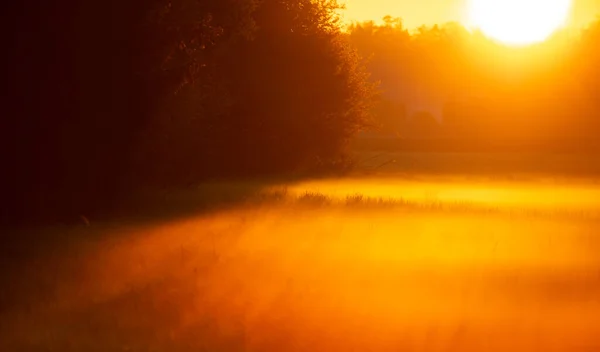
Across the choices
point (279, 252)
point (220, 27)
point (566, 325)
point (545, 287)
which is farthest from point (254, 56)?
point (566, 325)

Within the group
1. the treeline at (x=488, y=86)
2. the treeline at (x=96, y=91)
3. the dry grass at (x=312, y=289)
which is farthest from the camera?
the treeline at (x=488, y=86)

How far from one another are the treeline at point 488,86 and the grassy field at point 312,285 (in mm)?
21609

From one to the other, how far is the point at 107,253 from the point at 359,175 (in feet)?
90.6

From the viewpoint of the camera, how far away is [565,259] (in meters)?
14.7

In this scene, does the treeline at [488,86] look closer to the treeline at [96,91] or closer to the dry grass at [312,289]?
the treeline at [96,91]

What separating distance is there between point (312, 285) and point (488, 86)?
9141 centimetres

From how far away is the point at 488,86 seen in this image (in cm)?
10062

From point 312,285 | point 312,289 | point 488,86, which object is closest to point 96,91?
point 312,285

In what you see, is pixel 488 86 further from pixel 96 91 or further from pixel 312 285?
pixel 312 285

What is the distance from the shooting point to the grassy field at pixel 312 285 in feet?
28.5

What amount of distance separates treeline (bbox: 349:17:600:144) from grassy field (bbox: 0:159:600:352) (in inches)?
851

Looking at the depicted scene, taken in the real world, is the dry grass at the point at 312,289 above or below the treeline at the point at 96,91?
below

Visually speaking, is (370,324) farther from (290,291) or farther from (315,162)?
(315,162)

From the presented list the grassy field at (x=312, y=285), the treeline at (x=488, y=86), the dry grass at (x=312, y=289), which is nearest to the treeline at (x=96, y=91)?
the grassy field at (x=312, y=285)
